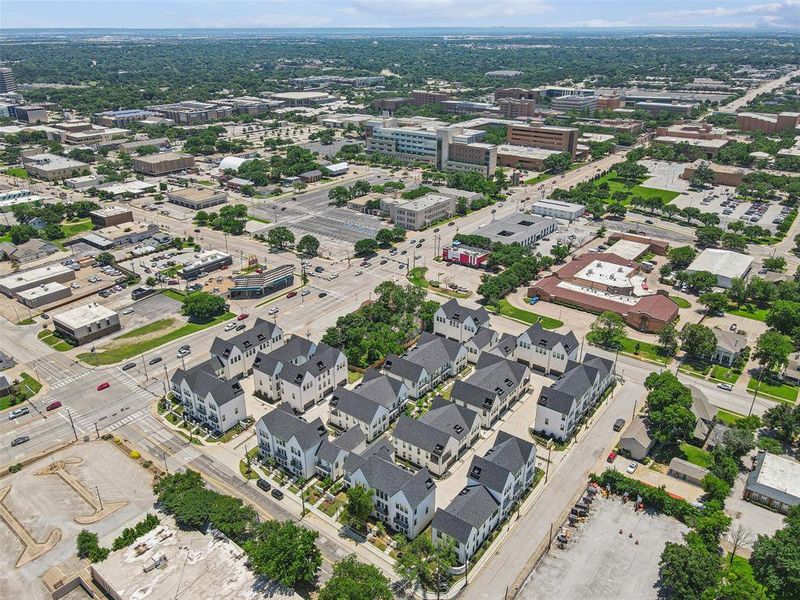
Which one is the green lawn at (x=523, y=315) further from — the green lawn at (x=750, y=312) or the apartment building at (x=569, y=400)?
the green lawn at (x=750, y=312)

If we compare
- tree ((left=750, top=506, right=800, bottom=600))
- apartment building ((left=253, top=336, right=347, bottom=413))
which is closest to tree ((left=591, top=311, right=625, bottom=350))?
tree ((left=750, top=506, right=800, bottom=600))

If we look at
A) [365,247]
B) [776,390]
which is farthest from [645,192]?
[776,390]

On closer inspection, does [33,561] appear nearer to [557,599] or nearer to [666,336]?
[557,599]

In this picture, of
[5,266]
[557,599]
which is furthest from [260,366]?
[5,266]

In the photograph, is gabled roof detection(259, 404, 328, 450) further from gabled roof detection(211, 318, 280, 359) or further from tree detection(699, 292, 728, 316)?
tree detection(699, 292, 728, 316)

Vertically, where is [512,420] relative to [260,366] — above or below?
below

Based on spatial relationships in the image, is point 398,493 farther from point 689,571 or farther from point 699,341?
point 699,341

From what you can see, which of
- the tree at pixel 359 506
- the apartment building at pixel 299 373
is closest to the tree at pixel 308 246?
the apartment building at pixel 299 373

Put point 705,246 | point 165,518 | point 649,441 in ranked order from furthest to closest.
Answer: point 705,246
point 649,441
point 165,518
